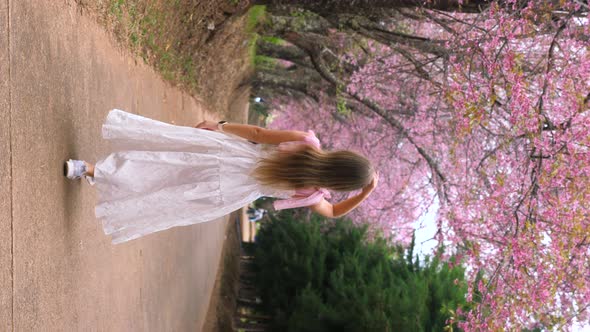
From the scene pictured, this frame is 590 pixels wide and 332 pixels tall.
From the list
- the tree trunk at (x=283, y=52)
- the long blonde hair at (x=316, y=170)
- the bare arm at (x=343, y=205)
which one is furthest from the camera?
the tree trunk at (x=283, y=52)

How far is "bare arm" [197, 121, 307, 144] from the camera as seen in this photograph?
10.7 ft

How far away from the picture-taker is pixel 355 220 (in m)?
13.9

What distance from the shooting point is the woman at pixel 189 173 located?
3.18 meters

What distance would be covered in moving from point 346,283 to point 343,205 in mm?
4951

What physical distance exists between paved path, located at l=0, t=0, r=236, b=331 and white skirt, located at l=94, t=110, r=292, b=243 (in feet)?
0.88

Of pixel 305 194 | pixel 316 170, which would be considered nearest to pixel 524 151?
pixel 305 194

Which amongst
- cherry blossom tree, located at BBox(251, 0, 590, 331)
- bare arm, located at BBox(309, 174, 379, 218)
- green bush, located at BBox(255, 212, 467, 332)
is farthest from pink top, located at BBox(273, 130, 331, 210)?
green bush, located at BBox(255, 212, 467, 332)

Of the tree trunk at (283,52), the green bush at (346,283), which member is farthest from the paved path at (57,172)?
the tree trunk at (283,52)

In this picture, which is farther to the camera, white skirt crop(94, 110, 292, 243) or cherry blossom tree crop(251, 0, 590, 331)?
cherry blossom tree crop(251, 0, 590, 331)

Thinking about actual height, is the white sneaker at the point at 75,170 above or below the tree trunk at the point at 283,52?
below

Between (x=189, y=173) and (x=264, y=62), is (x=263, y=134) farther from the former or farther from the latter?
(x=264, y=62)

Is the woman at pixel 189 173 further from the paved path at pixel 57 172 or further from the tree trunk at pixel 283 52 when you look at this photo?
the tree trunk at pixel 283 52

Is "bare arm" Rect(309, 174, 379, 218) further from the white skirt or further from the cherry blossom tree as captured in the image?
the cherry blossom tree

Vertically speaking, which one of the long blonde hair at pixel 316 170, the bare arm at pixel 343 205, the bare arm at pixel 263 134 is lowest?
the bare arm at pixel 343 205
